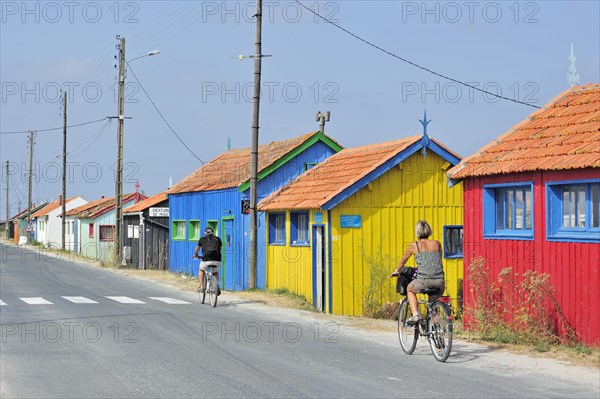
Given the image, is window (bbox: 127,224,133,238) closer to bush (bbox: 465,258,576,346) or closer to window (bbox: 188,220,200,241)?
window (bbox: 188,220,200,241)

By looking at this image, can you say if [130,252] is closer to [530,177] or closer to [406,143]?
[406,143]

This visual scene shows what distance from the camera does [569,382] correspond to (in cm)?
1027

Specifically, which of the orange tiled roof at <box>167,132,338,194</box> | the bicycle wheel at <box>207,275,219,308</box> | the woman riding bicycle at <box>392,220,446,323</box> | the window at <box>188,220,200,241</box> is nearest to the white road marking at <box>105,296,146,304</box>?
the bicycle wheel at <box>207,275,219,308</box>

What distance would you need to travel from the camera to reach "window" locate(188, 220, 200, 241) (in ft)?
116

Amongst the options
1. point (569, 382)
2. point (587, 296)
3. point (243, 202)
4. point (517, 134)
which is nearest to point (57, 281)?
point (243, 202)

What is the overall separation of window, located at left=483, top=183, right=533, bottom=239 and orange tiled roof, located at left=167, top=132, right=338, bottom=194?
581 inches

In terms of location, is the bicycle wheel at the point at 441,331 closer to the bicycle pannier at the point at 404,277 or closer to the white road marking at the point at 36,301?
the bicycle pannier at the point at 404,277

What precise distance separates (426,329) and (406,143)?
43.0 ft

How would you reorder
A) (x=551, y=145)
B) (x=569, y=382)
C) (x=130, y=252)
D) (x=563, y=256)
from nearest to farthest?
(x=569, y=382) < (x=563, y=256) < (x=551, y=145) < (x=130, y=252)

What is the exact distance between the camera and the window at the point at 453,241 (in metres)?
25.4

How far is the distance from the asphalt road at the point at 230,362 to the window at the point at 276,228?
859cm

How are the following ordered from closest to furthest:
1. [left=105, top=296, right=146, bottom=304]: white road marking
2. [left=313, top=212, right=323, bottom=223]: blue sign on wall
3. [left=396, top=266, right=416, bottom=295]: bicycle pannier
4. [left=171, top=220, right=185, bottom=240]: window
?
[left=396, top=266, right=416, bottom=295]: bicycle pannier
[left=105, top=296, right=146, bottom=304]: white road marking
[left=313, top=212, right=323, bottom=223]: blue sign on wall
[left=171, top=220, right=185, bottom=240]: window

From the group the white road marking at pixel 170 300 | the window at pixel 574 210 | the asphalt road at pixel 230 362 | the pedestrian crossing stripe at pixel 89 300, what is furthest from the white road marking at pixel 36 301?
the window at pixel 574 210

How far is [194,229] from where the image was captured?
118 ft
